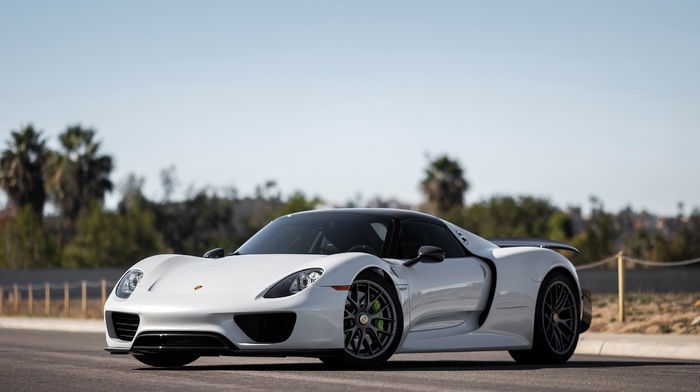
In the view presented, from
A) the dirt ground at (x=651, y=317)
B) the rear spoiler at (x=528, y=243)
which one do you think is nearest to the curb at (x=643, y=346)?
the dirt ground at (x=651, y=317)

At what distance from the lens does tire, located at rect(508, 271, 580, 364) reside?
10898 mm

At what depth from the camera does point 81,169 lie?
75.1 metres

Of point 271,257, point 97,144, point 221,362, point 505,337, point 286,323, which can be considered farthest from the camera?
point 97,144

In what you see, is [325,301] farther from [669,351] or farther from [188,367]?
[669,351]

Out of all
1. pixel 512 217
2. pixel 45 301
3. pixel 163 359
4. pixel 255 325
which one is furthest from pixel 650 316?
pixel 512 217

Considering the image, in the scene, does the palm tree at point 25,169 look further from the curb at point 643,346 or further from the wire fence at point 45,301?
the curb at point 643,346

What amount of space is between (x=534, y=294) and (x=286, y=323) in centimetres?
297

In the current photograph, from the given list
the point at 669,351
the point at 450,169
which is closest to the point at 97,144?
the point at 450,169

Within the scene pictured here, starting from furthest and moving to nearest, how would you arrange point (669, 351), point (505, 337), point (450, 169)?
point (450, 169) < point (669, 351) < point (505, 337)

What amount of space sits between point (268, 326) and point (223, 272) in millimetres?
791

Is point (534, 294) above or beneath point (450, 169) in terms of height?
beneath

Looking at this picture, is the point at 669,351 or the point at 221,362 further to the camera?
the point at 669,351

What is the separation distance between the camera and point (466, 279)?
10.4 metres

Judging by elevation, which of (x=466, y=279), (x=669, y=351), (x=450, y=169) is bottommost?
(x=669, y=351)
